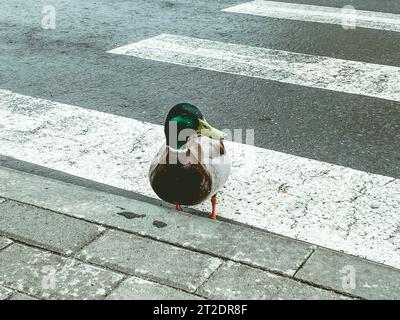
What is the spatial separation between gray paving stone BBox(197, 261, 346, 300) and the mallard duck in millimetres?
582

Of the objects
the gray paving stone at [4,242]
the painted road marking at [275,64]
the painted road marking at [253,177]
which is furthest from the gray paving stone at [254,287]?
the painted road marking at [275,64]

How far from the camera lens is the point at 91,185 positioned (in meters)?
4.21

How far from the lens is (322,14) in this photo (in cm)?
820

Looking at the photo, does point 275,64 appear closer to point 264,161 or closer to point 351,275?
point 264,161

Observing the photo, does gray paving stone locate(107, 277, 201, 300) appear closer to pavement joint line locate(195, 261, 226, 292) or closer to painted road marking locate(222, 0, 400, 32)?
pavement joint line locate(195, 261, 226, 292)

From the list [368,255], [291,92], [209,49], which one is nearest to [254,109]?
[291,92]

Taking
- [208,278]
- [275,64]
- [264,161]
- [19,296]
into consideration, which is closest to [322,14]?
[275,64]

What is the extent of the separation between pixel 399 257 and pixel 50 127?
2798mm

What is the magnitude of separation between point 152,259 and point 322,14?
5730 millimetres

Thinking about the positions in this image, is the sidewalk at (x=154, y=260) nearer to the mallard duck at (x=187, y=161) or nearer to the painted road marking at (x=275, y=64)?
the mallard duck at (x=187, y=161)

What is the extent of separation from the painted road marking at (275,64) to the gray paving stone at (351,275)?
2.71 m

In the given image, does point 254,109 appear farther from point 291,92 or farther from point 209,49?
point 209,49

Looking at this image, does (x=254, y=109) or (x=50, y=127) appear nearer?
(x=50, y=127)

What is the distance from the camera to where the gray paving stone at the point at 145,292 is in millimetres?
2949
